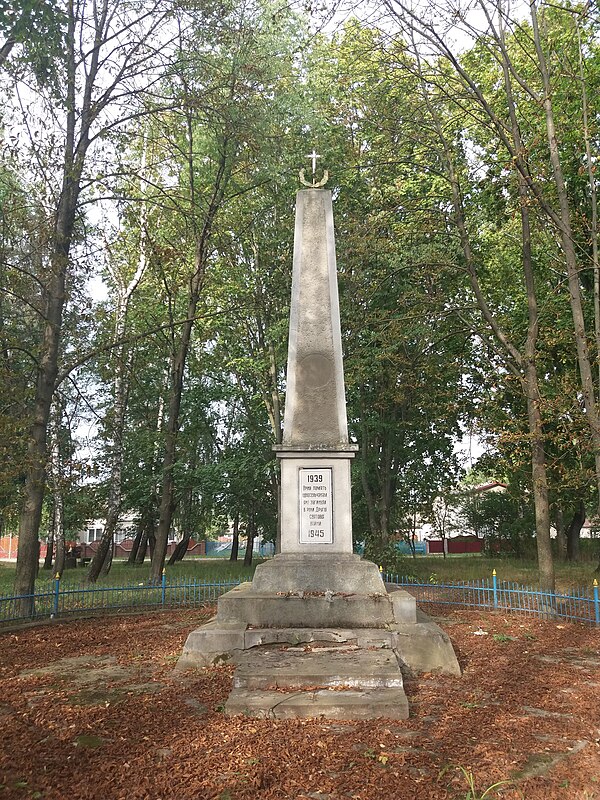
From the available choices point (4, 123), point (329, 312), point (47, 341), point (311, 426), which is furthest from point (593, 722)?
point (4, 123)

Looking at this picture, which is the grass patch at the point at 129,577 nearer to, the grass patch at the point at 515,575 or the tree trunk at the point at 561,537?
the grass patch at the point at 515,575

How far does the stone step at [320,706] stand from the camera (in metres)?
5.07

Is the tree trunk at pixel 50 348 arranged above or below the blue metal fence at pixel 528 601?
above

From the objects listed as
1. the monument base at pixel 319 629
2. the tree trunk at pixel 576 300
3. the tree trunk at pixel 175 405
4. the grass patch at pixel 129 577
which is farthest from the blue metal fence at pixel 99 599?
the tree trunk at pixel 576 300

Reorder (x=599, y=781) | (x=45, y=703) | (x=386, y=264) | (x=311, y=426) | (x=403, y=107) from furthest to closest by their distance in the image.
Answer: (x=386, y=264) → (x=403, y=107) → (x=311, y=426) → (x=45, y=703) → (x=599, y=781)

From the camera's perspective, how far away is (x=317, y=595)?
7070 mm

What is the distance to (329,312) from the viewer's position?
27.8ft

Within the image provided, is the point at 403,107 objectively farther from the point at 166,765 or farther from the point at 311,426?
Result: the point at 166,765

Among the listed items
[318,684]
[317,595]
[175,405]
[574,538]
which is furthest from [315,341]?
[574,538]

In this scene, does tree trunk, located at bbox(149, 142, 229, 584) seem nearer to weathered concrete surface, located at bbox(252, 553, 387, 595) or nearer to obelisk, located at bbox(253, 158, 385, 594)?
obelisk, located at bbox(253, 158, 385, 594)

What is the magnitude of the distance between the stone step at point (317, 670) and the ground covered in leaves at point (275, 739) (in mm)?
334

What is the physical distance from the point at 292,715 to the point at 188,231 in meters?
14.4

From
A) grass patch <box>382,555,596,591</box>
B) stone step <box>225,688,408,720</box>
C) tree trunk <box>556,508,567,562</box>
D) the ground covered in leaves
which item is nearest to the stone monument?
stone step <box>225,688,408,720</box>

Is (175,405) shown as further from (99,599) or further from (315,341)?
(315,341)
